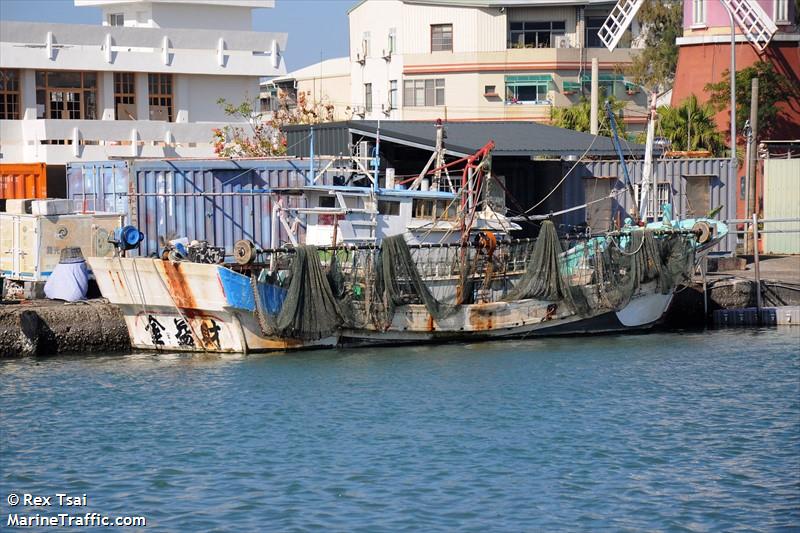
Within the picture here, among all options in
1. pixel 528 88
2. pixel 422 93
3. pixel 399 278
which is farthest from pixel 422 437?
pixel 422 93

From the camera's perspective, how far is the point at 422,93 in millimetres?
56562

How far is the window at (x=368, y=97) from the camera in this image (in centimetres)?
5953

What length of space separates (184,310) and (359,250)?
3.44 meters

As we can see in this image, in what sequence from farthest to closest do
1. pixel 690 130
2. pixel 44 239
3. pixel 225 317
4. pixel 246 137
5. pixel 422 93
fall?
pixel 422 93 → pixel 246 137 → pixel 690 130 → pixel 44 239 → pixel 225 317

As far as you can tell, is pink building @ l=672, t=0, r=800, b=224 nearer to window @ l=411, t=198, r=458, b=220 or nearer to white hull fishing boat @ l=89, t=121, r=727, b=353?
white hull fishing boat @ l=89, t=121, r=727, b=353

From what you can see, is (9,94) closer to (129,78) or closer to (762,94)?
(129,78)

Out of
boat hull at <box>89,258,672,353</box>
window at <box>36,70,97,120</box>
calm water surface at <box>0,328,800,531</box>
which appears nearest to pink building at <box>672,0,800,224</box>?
boat hull at <box>89,258,672,353</box>

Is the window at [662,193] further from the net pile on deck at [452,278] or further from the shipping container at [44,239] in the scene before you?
the shipping container at [44,239]

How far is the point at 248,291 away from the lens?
74.4 ft

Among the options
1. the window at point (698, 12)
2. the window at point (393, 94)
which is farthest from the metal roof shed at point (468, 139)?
the window at point (393, 94)

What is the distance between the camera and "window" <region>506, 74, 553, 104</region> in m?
55.3

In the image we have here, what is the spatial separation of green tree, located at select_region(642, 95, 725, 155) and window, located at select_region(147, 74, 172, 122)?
48.9 ft

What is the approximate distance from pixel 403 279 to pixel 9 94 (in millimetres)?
17223

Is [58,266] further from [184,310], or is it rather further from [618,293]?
[618,293]
